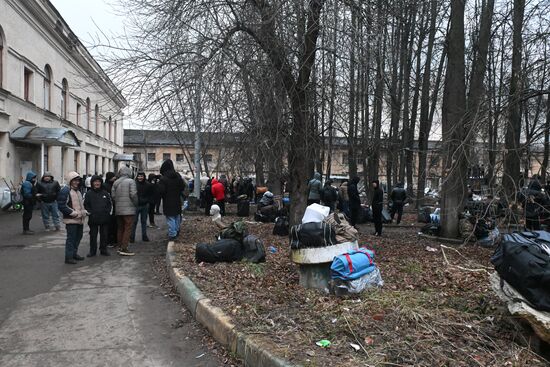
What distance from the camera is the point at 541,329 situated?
3402 mm

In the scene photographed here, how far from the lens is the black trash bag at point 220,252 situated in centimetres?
711

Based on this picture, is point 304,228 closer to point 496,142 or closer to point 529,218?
point 496,142

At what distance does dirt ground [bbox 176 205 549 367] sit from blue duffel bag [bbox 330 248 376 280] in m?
0.26

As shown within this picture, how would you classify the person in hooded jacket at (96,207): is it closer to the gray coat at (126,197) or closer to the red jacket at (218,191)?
the gray coat at (126,197)

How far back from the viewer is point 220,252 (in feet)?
23.3

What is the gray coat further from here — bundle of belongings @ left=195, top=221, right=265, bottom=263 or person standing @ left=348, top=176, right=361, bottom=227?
person standing @ left=348, top=176, right=361, bottom=227

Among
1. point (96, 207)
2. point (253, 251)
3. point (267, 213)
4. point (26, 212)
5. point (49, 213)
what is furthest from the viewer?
point (267, 213)

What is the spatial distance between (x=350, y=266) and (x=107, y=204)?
18.2 ft

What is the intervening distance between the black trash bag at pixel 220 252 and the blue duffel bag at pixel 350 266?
240 centimetres

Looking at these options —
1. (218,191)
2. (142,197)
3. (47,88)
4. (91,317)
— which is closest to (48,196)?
(142,197)

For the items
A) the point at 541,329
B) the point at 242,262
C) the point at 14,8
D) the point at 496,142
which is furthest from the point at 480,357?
the point at 14,8

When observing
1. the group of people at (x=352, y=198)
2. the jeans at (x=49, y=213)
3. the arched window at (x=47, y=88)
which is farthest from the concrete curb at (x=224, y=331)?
the arched window at (x=47, y=88)

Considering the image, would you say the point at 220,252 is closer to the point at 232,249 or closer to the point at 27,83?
the point at 232,249

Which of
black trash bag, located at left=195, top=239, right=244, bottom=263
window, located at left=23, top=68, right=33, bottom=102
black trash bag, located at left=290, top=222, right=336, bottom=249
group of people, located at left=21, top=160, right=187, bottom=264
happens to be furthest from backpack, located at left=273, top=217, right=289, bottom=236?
window, located at left=23, top=68, right=33, bottom=102
